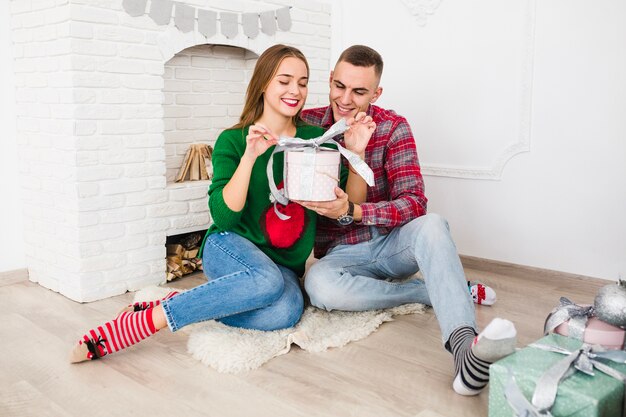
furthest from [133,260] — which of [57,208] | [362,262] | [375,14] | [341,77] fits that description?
[375,14]

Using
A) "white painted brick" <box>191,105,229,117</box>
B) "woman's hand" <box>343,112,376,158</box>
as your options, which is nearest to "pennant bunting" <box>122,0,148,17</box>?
"white painted brick" <box>191,105,229,117</box>

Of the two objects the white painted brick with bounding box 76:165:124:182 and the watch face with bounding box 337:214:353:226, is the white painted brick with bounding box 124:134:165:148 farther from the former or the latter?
the watch face with bounding box 337:214:353:226

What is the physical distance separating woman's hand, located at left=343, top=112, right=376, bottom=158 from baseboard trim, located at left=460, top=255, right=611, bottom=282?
1244mm

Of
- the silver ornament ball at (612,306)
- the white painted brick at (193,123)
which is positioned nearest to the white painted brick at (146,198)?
the white painted brick at (193,123)

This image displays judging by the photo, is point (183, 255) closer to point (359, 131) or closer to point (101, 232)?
point (101, 232)

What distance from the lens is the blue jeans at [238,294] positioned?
1828 mm

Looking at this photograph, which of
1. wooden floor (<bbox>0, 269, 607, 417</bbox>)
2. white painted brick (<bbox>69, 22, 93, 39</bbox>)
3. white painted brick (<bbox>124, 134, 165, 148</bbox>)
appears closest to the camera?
wooden floor (<bbox>0, 269, 607, 417</bbox>)

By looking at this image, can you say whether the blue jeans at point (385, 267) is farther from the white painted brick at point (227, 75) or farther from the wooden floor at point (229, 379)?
the white painted brick at point (227, 75)

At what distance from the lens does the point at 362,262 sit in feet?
7.03

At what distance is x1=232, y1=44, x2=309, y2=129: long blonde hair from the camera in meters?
1.99

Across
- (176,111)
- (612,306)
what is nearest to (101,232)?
(176,111)

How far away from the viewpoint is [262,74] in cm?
200

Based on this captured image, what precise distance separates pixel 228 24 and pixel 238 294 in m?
1.53

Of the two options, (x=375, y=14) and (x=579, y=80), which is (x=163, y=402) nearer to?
(x=579, y=80)
